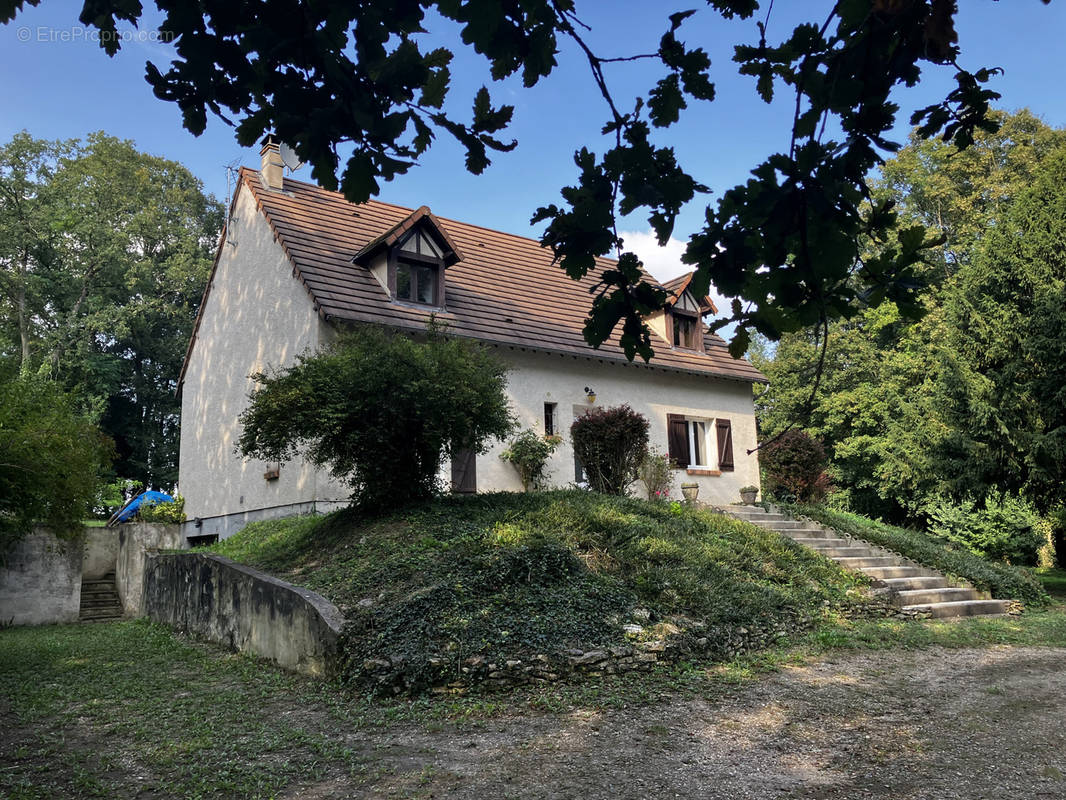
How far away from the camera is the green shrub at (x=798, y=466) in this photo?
17547mm

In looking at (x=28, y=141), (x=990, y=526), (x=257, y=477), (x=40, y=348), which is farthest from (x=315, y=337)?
(x=28, y=141)

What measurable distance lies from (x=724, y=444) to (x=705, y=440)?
1.74 feet

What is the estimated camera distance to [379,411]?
392 inches

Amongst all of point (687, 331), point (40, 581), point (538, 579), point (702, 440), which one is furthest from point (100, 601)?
point (687, 331)

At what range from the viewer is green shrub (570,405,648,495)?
48.3ft

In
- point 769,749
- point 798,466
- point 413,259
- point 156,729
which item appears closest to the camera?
point 769,749

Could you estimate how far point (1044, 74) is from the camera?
282cm

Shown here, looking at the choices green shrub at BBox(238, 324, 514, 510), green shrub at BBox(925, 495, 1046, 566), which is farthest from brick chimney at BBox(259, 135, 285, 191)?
green shrub at BBox(925, 495, 1046, 566)

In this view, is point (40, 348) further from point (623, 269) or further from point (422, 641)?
point (623, 269)

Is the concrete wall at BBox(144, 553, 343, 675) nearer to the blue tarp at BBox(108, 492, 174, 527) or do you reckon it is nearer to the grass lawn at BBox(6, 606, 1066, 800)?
the grass lawn at BBox(6, 606, 1066, 800)

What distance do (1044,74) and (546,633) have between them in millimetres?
5712

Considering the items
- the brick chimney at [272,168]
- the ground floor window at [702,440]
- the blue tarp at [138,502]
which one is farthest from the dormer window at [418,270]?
the blue tarp at [138,502]

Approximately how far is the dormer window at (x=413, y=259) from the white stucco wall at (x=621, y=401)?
2.14 m

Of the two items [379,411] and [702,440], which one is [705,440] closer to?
[702,440]
